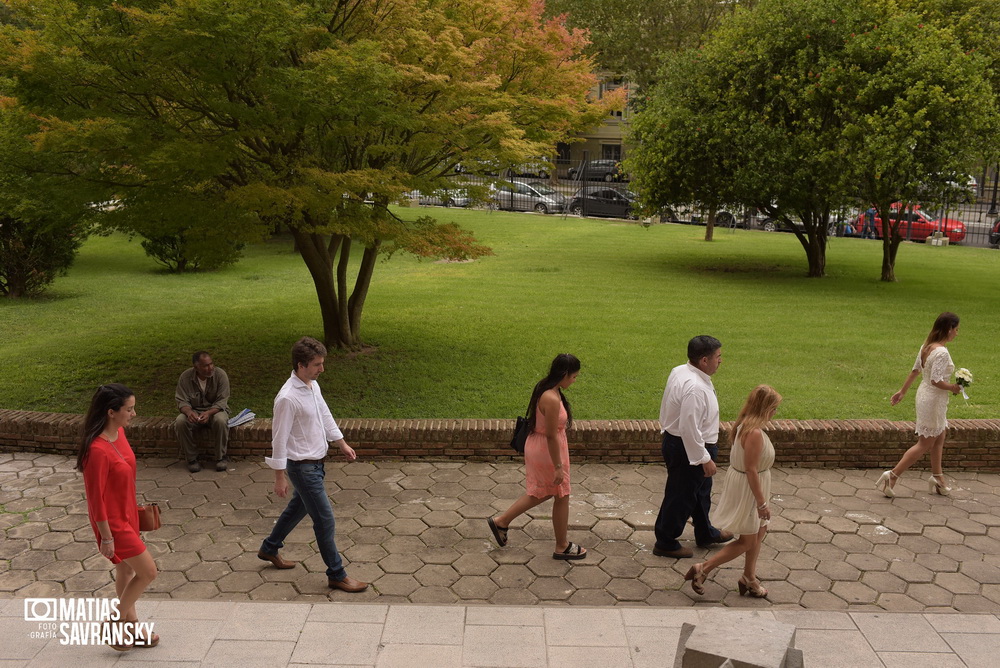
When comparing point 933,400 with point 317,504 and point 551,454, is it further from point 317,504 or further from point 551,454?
point 317,504

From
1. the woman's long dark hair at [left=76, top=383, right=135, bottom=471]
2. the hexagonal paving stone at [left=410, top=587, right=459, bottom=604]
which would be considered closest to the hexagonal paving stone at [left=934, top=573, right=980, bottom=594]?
the hexagonal paving stone at [left=410, top=587, right=459, bottom=604]

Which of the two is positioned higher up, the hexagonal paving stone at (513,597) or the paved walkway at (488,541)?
the paved walkway at (488,541)

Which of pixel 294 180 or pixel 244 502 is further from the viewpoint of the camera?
pixel 294 180

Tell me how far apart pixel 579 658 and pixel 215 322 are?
967cm

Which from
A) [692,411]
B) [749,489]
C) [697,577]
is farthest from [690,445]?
[697,577]

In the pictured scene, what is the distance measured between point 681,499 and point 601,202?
26.6 m

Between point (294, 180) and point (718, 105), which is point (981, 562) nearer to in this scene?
point (294, 180)

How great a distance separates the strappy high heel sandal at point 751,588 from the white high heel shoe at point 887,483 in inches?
89.6

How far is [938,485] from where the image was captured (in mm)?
7594

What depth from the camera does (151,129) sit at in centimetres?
830

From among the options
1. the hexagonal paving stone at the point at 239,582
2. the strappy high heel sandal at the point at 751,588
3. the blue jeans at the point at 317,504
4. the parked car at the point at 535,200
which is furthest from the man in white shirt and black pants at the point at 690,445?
the parked car at the point at 535,200

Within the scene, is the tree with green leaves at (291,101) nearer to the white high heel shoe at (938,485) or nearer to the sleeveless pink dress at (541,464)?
the sleeveless pink dress at (541,464)

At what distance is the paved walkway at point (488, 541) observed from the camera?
5.93m

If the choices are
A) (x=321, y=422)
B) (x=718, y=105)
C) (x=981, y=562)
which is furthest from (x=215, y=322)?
(x=718, y=105)
